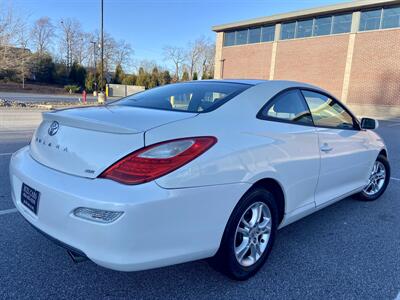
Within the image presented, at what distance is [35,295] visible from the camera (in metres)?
2.15

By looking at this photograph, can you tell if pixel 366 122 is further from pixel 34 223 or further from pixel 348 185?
pixel 34 223

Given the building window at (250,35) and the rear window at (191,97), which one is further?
the building window at (250,35)

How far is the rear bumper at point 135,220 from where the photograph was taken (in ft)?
5.79

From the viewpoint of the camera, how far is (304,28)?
97.6 feet

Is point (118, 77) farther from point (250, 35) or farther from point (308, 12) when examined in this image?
point (308, 12)

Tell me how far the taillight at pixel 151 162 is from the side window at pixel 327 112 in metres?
1.73

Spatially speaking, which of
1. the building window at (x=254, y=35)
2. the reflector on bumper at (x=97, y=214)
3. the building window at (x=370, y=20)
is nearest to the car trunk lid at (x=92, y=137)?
the reflector on bumper at (x=97, y=214)

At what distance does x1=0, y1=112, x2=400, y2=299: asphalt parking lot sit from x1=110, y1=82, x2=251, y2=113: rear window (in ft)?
4.35

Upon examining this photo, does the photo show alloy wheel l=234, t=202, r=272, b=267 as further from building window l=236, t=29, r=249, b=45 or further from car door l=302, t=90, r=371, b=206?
building window l=236, t=29, r=249, b=45

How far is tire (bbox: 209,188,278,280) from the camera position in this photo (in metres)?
2.23

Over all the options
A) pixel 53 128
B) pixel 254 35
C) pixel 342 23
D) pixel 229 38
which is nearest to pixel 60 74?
pixel 229 38

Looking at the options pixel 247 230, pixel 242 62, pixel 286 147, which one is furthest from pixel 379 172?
pixel 242 62

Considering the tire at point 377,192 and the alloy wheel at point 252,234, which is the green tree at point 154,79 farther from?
the alloy wheel at point 252,234

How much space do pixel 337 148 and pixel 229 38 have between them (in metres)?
35.4
